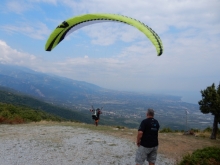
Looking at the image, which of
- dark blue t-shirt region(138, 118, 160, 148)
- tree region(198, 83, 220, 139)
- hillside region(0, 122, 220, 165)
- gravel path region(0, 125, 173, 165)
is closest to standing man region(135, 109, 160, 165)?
dark blue t-shirt region(138, 118, 160, 148)

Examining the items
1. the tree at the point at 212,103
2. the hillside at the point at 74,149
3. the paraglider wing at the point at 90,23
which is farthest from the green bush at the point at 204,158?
the tree at the point at 212,103

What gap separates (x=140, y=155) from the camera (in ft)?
22.8

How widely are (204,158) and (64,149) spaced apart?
6.24 meters

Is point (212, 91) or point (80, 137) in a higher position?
point (212, 91)

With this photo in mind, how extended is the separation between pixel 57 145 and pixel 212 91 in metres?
13.2

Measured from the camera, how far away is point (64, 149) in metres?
10.4

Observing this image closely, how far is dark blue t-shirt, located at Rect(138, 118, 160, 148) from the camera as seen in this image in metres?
6.79

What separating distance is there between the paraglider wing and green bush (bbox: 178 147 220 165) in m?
4.40

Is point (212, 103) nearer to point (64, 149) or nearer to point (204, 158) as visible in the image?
point (204, 158)

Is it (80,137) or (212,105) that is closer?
(80,137)

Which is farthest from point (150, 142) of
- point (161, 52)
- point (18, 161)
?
point (18, 161)

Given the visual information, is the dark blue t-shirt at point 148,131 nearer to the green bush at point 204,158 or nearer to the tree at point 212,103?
the green bush at point 204,158

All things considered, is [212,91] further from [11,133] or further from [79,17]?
[11,133]

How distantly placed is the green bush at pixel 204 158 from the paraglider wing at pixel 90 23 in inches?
173
